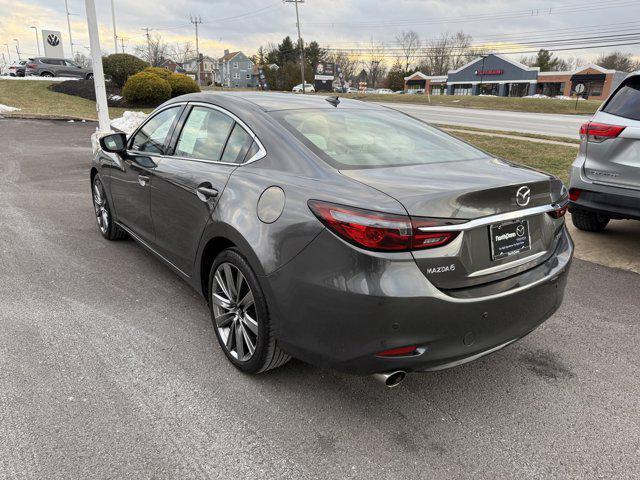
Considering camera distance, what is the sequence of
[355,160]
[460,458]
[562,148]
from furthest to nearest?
1. [562,148]
2. [355,160]
3. [460,458]

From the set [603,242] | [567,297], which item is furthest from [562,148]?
[567,297]

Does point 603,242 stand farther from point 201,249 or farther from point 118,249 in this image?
point 118,249

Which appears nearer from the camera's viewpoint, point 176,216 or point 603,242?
point 176,216

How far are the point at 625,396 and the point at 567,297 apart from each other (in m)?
1.39

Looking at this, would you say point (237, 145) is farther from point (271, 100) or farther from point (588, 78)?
point (588, 78)

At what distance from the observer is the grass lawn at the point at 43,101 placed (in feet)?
63.0

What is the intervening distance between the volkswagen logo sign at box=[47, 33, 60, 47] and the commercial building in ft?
213

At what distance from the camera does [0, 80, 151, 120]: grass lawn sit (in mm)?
19203

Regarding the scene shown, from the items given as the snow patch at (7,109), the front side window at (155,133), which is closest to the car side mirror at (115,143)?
the front side window at (155,133)

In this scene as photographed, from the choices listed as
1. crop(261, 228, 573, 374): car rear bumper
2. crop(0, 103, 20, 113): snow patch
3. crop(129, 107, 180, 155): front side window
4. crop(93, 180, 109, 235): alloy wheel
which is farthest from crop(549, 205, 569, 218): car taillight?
crop(0, 103, 20, 113): snow patch

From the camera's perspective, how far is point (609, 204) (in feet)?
14.7

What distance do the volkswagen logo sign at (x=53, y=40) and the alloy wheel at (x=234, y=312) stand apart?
4138cm

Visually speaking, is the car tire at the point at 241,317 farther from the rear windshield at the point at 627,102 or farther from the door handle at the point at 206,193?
the rear windshield at the point at 627,102

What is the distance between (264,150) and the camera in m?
2.79
